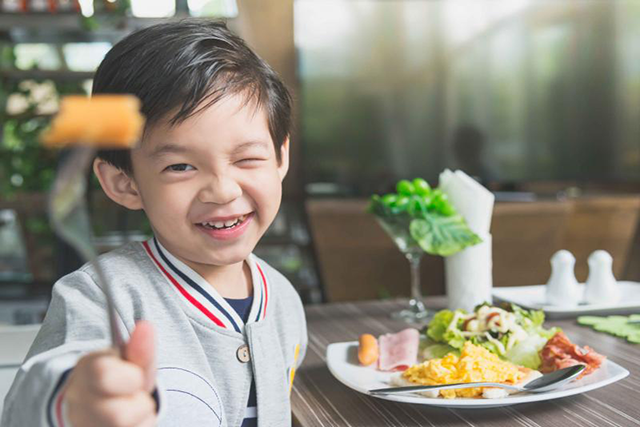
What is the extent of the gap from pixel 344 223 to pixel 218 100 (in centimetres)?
217

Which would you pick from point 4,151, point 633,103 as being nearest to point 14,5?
point 4,151

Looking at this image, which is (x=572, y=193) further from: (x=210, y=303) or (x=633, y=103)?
(x=210, y=303)

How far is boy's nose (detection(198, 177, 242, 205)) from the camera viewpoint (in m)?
0.67

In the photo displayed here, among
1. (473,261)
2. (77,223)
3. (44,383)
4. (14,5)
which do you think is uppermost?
(14,5)

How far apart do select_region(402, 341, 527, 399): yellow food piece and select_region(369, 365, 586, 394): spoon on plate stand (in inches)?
0.6

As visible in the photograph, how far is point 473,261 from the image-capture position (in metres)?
1.20

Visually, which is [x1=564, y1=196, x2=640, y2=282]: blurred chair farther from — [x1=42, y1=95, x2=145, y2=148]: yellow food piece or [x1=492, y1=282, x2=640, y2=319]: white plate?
[x1=42, y1=95, x2=145, y2=148]: yellow food piece

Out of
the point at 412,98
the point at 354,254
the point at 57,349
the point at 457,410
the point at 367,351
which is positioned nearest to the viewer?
the point at 57,349

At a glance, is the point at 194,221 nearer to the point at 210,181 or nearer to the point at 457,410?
the point at 210,181

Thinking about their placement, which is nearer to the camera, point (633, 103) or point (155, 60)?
point (155, 60)

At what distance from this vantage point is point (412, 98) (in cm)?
315

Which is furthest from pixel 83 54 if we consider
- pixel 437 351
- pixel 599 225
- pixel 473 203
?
pixel 437 351

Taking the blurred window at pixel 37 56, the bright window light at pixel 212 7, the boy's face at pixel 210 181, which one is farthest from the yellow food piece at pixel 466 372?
the blurred window at pixel 37 56

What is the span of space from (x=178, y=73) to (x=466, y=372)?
1.47ft
